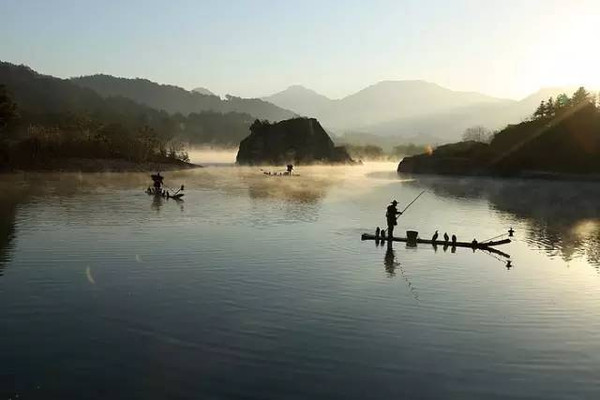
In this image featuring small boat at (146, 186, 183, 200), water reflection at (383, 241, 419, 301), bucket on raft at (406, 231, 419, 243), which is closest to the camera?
water reflection at (383, 241, 419, 301)

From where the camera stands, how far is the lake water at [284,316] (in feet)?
50.8

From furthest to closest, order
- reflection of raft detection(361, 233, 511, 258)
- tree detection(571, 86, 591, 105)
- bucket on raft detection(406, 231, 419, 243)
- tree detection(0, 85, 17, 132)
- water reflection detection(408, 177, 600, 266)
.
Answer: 1. tree detection(571, 86, 591, 105)
2. tree detection(0, 85, 17, 132)
3. water reflection detection(408, 177, 600, 266)
4. bucket on raft detection(406, 231, 419, 243)
5. reflection of raft detection(361, 233, 511, 258)

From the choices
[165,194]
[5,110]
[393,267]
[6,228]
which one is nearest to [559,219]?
[393,267]

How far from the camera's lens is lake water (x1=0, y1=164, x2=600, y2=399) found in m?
15.5

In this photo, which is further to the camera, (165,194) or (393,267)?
(165,194)

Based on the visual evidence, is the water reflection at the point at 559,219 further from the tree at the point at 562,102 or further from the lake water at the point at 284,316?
the tree at the point at 562,102

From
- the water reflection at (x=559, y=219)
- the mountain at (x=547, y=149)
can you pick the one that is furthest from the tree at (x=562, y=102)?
the water reflection at (x=559, y=219)

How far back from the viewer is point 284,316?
21.6 metres

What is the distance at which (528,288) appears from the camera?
2850cm

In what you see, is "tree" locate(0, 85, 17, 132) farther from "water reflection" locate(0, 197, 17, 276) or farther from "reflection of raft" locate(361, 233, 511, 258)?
"reflection of raft" locate(361, 233, 511, 258)

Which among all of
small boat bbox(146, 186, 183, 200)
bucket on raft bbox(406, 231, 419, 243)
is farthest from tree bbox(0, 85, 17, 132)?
bucket on raft bbox(406, 231, 419, 243)

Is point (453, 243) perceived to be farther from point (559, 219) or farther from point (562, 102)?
point (562, 102)

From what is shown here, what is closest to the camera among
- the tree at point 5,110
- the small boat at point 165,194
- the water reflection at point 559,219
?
the water reflection at point 559,219

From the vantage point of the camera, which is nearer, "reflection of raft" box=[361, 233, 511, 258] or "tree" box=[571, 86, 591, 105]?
"reflection of raft" box=[361, 233, 511, 258]
